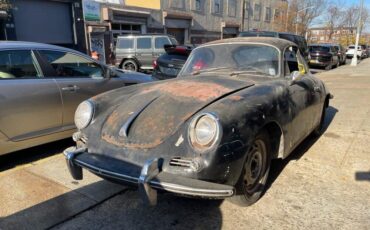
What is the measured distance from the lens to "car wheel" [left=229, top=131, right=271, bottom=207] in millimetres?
3003

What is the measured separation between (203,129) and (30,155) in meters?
3.22

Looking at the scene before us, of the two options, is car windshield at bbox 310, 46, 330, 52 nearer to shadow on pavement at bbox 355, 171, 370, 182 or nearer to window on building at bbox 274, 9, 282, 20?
shadow on pavement at bbox 355, 171, 370, 182

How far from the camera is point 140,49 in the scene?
15.8 m

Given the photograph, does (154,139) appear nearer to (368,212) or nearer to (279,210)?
(279,210)

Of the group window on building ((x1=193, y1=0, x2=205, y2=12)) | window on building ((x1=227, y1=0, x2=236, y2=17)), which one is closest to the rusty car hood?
window on building ((x1=193, y1=0, x2=205, y2=12))

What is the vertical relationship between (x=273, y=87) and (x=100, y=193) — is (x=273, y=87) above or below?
above

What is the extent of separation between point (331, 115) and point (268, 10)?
118ft

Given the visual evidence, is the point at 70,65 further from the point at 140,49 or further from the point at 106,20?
the point at 106,20

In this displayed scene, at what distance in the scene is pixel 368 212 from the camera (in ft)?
10.3

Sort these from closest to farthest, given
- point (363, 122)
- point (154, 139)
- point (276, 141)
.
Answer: point (154, 139) < point (276, 141) < point (363, 122)

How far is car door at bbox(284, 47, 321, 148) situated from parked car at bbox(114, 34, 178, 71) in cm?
1108

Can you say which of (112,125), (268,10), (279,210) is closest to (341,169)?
(279,210)

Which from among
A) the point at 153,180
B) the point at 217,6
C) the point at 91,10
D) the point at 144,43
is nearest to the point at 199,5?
the point at 217,6

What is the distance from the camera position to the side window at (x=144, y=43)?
15641mm
